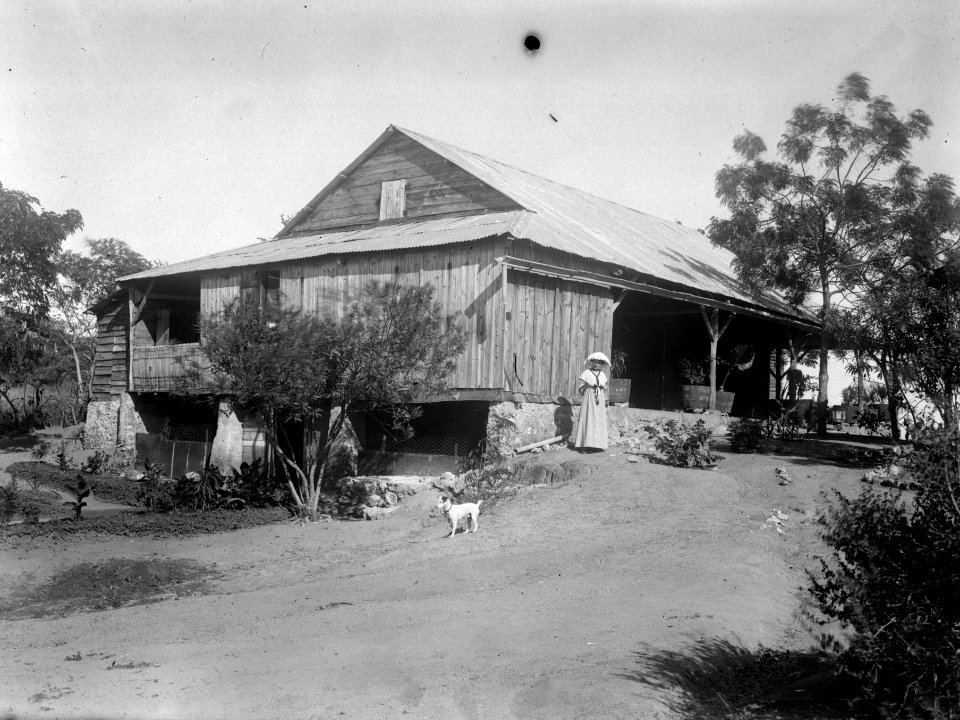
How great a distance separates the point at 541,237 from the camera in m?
16.8

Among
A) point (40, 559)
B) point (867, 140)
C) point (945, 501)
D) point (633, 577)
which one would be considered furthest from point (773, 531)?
point (867, 140)

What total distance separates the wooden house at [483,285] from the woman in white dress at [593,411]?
120cm

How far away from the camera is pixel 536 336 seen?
16.9 meters

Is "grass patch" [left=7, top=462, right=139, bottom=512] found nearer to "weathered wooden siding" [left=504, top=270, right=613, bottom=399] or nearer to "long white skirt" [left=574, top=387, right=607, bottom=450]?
"weathered wooden siding" [left=504, top=270, right=613, bottom=399]

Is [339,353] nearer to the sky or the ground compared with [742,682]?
nearer to the sky

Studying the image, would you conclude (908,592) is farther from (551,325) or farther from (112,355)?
(112,355)

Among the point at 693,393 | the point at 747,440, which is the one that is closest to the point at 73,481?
the point at 693,393

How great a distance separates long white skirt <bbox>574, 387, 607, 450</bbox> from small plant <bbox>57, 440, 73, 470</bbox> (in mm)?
13847

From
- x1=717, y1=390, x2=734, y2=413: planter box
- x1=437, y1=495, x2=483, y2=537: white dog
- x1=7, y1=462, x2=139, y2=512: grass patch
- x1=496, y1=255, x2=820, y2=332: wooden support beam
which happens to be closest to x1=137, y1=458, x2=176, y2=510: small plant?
x1=7, y1=462, x2=139, y2=512: grass patch

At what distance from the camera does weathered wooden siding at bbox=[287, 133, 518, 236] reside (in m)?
19.9

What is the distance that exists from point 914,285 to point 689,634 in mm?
8795

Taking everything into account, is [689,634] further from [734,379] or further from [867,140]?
[734,379]

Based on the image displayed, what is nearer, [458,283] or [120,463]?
[458,283]

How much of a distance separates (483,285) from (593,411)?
3.23 metres
